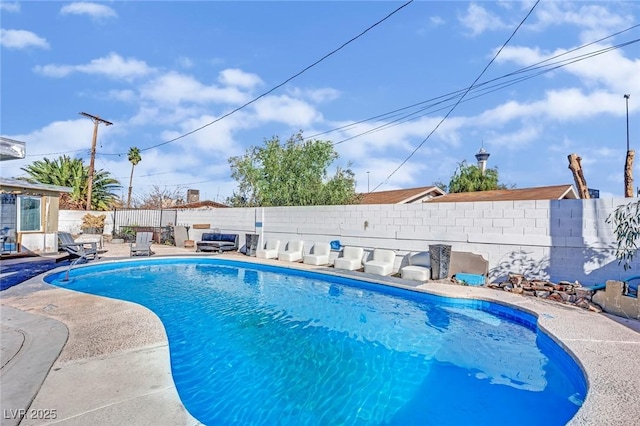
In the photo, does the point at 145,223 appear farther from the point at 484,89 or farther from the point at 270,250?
the point at 484,89

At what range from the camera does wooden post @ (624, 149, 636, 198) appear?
24.8ft

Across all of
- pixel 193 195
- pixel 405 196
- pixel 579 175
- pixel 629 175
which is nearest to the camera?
pixel 629 175

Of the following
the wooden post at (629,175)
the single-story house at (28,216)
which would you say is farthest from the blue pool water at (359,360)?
the single-story house at (28,216)

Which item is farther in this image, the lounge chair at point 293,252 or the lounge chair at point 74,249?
the lounge chair at point 293,252

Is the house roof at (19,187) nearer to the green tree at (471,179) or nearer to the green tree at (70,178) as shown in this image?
the green tree at (70,178)

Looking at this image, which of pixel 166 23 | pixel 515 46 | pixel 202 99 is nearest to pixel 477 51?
pixel 515 46

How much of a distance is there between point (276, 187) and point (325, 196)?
12.0ft

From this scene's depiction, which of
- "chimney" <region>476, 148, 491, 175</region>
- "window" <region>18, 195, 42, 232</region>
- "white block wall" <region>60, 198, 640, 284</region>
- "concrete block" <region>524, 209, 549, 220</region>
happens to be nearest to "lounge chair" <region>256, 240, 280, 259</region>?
"white block wall" <region>60, 198, 640, 284</region>

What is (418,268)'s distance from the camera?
358 inches

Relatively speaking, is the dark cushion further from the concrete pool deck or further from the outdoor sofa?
the concrete pool deck

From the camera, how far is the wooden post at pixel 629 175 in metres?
7.55

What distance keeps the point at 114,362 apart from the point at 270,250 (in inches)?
393

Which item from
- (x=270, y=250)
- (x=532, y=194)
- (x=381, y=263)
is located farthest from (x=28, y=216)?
(x=532, y=194)

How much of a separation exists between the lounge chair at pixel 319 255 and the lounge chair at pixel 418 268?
3.20 meters
